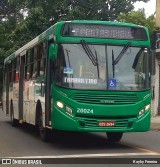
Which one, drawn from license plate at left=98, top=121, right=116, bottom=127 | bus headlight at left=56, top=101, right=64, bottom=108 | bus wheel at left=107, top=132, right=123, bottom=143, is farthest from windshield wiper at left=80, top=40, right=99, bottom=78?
bus wheel at left=107, top=132, right=123, bottom=143

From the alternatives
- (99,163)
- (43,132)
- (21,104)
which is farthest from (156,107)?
(99,163)

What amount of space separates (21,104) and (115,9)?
2810 centimetres

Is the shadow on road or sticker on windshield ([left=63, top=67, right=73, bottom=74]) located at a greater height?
sticker on windshield ([left=63, top=67, right=73, bottom=74])

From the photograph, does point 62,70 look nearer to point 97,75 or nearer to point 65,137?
point 97,75

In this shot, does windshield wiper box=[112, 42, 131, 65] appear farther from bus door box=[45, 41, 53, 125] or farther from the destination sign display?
bus door box=[45, 41, 53, 125]

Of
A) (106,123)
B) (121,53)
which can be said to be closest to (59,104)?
(106,123)

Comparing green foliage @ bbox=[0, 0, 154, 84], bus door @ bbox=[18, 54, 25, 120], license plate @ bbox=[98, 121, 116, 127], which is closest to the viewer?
license plate @ bbox=[98, 121, 116, 127]

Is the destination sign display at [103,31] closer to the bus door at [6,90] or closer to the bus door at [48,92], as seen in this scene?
the bus door at [48,92]

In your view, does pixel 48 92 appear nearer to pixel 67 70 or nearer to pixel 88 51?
pixel 67 70

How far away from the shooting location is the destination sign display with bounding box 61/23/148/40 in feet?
40.6

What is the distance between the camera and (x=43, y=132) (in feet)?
45.8

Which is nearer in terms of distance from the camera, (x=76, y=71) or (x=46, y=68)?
(x=76, y=71)

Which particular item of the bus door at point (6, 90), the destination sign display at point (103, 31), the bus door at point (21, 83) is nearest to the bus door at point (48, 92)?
the destination sign display at point (103, 31)

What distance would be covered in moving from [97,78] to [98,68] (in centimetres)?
27
